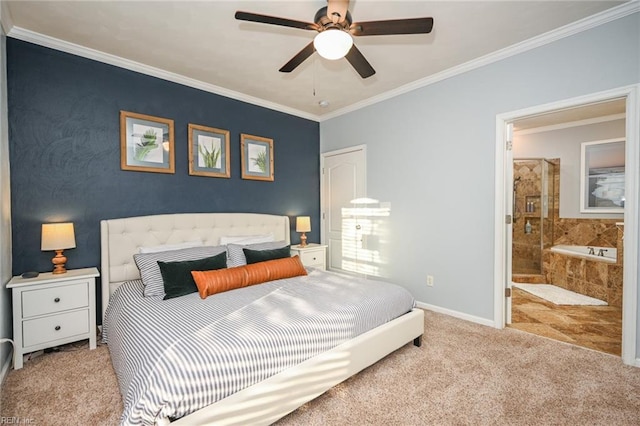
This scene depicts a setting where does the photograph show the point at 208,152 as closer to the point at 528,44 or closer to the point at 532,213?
the point at 528,44

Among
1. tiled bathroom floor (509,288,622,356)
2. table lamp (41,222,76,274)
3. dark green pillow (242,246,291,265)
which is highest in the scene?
table lamp (41,222,76,274)

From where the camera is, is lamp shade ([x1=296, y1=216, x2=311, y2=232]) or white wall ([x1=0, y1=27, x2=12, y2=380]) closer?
white wall ([x1=0, y1=27, x2=12, y2=380])

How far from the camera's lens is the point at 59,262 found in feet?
8.21

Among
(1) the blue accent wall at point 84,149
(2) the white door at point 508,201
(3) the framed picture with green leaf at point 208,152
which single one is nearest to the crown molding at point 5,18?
(1) the blue accent wall at point 84,149

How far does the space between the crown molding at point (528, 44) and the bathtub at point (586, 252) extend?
9.88 feet

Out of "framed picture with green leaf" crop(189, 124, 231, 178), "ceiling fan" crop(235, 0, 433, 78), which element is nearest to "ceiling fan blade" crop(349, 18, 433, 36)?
"ceiling fan" crop(235, 0, 433, 78)

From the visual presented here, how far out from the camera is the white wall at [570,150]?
467 cm

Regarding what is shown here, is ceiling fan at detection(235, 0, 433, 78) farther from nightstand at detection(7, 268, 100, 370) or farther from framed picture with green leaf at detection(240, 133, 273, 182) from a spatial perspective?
nightstand at detection(7, 268, 100, 370)

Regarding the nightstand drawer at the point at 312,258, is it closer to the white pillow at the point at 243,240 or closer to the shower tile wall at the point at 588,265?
the white pillow at the point at 243,240

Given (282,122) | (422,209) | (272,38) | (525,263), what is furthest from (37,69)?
(525,263)

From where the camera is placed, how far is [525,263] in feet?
17.5

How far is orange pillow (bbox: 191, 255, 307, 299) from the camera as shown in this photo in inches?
94.3

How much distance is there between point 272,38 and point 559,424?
137 inches

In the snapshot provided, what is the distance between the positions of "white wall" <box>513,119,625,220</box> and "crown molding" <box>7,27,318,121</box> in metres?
4.80
